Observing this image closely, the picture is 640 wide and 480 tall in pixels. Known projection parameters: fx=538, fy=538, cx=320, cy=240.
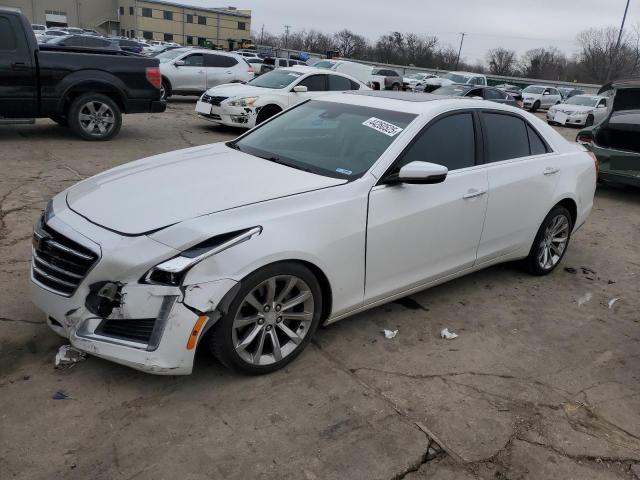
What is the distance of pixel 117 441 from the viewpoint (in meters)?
2.58

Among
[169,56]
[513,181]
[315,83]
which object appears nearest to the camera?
[513,181]

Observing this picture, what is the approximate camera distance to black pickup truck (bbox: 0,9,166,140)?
8.42 m

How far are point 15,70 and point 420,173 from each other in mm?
7726

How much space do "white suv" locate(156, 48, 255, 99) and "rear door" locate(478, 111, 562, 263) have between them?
44.0 ft

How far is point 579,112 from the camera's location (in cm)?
2188

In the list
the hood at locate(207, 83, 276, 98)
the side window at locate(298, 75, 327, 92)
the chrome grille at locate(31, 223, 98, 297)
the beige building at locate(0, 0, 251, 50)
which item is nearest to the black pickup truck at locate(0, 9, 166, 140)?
the hood at locate(207, 83, 276, 98)

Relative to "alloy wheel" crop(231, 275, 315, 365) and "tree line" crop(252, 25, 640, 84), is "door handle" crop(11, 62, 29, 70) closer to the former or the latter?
"alloy wheel" crop(231, 275, 315, 365)

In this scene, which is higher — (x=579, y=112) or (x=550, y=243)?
(x=579, y=112)

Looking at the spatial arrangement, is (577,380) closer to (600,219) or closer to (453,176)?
(453,176)

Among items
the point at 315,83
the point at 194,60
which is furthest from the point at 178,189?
the point at 194,60

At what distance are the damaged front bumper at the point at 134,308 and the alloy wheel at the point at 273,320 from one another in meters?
0.24

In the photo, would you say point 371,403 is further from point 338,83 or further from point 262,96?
point 338,83

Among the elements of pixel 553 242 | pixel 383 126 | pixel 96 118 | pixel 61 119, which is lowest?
pixel 553 242

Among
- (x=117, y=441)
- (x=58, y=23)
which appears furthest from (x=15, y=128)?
(x=58, y=23)
